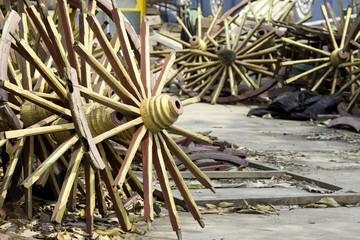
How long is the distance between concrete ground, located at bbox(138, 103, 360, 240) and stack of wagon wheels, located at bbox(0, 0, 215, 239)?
13.9 inches

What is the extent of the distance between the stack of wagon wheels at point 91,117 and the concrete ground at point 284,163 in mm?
353

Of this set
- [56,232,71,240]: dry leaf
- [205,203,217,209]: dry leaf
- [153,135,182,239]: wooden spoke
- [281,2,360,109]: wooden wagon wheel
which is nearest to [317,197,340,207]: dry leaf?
[205,203,217,209]: dry leaf

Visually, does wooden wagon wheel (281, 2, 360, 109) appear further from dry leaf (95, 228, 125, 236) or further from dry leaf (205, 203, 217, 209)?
dry leaf (95, 228, 125, 236)

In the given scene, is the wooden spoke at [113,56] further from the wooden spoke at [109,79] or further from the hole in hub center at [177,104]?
the hole in hub center at [177,104]

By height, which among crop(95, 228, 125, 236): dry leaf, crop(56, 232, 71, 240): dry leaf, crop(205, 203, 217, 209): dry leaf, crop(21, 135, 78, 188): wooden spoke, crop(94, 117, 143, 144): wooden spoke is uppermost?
crop(94, 117, 143, 144): wooden spoke

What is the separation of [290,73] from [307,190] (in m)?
8.46

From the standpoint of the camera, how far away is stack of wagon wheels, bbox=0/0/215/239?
3.10 m

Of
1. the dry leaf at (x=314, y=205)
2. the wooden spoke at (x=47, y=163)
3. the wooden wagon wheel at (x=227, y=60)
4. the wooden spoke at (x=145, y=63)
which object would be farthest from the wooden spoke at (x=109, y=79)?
the wooden wagon wheel at (x=227, y=60)

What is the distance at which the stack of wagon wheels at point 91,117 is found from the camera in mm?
3104

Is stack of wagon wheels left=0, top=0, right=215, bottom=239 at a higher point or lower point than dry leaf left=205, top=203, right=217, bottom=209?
higher

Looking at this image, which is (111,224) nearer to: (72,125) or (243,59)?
(72,125)

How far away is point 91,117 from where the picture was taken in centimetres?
344

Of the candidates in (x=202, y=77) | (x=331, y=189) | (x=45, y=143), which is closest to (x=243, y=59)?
(x=202, y=77)

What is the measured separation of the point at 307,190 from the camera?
199 inches
